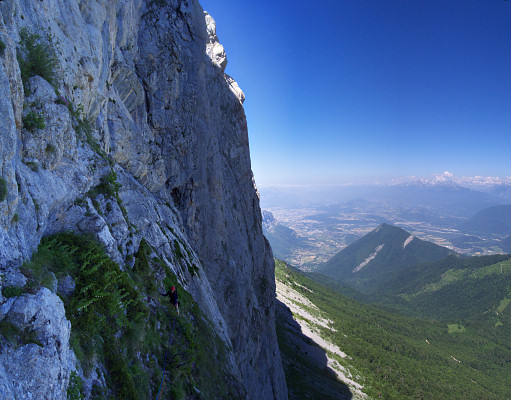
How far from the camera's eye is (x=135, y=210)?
16734 millimetres

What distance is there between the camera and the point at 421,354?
11950 cm

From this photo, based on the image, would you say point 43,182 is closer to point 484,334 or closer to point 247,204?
point 247,204

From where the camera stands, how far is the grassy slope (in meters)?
86.6

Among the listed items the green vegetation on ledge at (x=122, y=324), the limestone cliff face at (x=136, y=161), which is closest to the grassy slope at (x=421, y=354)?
the limestone cliff face at (x=136, y=161)

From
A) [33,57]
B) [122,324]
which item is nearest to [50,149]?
[33,57]

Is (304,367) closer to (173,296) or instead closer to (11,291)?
(173,296)

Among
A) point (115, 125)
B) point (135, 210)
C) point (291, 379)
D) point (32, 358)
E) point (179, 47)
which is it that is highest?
point (179, 47)

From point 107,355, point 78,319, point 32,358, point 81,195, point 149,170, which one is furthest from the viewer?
point 149,170

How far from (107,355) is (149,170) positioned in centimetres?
1778

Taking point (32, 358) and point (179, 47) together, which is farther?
point (179, 47)

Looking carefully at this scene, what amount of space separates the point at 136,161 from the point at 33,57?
37.8ft

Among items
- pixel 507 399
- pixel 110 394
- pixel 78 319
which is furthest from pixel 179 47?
pixel 507 399

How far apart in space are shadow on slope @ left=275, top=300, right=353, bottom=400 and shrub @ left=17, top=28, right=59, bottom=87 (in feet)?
203

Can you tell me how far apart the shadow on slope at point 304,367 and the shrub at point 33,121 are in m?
60.6
